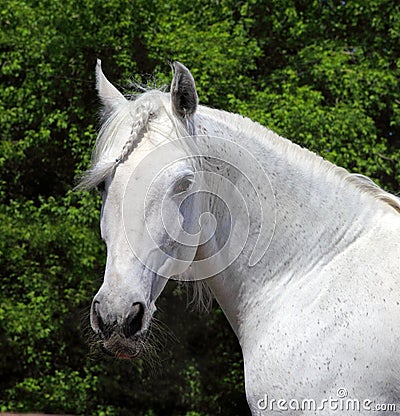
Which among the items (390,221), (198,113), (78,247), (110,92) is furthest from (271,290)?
(78,247)

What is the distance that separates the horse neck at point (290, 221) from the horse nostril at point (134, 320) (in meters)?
0.42

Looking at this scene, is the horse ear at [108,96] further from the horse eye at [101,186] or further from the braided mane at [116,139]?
the horse eye at [101,186]

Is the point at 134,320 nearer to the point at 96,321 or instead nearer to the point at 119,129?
the point at 96,321

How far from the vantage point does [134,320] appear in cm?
229

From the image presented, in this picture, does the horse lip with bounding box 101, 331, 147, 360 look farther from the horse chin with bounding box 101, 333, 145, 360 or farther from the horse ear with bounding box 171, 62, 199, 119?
the horse ear with bounding box 171, 62, 199, 119

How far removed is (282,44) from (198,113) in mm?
8626

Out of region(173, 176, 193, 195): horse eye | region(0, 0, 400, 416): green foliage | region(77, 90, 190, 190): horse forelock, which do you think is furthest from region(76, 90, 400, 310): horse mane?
region(0, 0, 400, 416): green foliage

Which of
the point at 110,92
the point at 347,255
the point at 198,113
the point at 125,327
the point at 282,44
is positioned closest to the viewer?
the point at 125,327

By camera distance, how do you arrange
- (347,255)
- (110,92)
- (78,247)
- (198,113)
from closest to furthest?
(347,255) < (198,113) < (110,92) < (78,247)

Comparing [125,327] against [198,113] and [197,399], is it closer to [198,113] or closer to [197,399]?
[198,113]

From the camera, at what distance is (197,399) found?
9.53m

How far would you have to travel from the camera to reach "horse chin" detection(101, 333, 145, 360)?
89.8 inches

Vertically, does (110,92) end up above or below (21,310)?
above

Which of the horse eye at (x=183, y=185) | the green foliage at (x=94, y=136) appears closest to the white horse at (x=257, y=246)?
the horse eye at (x=183, y=185)
